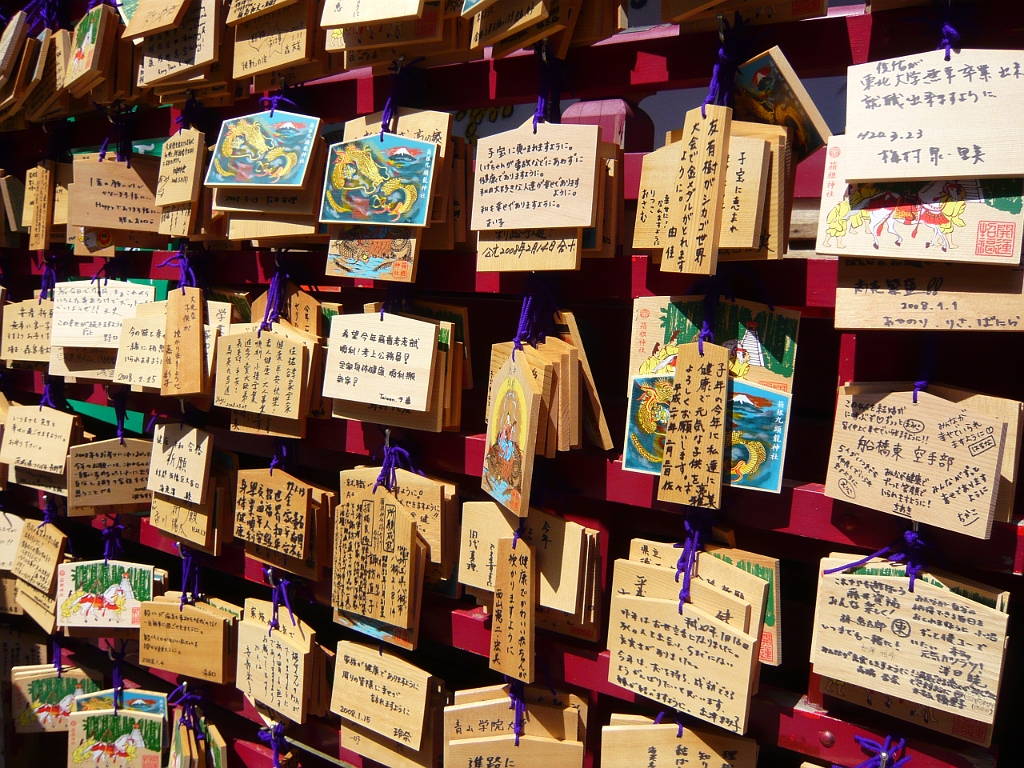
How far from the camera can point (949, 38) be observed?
69 cm

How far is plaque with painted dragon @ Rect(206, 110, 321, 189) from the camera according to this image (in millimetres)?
1055

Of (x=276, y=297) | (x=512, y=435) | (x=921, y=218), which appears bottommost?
(x=512, y=435)

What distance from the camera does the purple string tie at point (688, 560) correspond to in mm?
859

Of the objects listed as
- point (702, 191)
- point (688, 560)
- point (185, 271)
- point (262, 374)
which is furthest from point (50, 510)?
point (702, 191)

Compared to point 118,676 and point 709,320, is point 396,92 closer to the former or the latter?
point 709,320

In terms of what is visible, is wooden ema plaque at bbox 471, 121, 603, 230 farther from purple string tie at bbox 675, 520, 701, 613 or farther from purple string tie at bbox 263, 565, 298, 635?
purple string tie at bbox 263, 565, 298, 635

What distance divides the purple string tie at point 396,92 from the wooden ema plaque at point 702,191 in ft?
1.30

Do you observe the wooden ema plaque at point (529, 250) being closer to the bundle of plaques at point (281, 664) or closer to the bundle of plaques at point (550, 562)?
the bundle of plaques at point (550, 562)

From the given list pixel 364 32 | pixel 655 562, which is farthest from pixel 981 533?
pixel 364 32

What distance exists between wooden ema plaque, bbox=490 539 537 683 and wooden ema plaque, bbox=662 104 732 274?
1.25 feet

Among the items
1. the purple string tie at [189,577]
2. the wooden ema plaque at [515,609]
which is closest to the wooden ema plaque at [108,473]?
the purple string tie at [189,577]

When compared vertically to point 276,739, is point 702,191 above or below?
above

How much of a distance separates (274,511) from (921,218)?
0.91 m

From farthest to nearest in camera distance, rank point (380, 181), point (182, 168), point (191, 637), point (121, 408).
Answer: point (121, 408) → point (191, 637) → point (182, 168) → point (380, 181)
